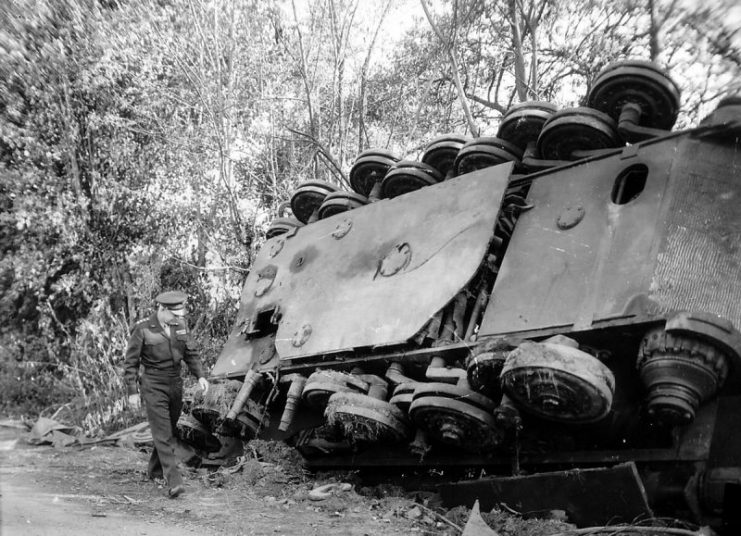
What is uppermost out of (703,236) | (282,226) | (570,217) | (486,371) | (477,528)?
(282,226)

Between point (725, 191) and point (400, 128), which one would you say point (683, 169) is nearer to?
point (725, 191)

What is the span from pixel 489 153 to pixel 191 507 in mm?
3209

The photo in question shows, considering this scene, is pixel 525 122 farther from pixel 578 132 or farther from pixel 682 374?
pixel 682 374

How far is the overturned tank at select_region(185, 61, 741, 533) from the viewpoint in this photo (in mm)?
3393

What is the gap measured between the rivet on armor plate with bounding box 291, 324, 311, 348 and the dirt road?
38.3 inches

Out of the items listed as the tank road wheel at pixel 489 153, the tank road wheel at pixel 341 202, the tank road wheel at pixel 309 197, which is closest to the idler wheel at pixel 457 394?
the tank road wheel at pixel 489 153

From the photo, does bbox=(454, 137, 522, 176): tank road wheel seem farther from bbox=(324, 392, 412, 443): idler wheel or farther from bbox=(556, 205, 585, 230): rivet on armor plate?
bbox=(324, 392, 412, 443): idler wheel

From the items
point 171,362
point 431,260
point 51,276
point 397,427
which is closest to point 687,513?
point 397,427

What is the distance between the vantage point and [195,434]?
19.6 ft

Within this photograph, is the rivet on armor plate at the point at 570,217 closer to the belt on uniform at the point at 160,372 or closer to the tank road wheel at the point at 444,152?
the tank road wheel at the point at 444,152

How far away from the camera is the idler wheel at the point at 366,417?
4.19 m

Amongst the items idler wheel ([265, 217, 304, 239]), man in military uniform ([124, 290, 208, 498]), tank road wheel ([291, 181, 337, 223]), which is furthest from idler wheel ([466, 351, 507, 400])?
idler wheel ([265, 217, 304, 239])

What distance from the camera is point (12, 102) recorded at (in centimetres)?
1148

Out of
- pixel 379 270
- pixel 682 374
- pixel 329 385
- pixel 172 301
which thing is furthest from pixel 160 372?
pixel 682 374
